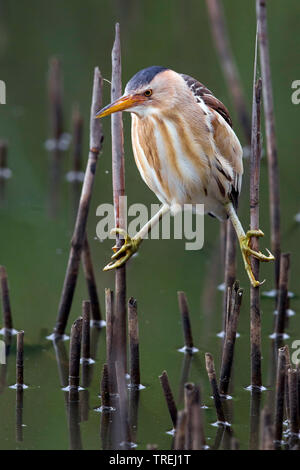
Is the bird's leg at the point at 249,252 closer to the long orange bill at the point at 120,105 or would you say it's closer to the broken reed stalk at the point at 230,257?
the broken reed stalk at the point at 230,257

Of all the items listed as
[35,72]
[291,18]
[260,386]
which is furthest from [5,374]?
[291,18]

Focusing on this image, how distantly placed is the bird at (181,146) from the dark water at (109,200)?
69cm

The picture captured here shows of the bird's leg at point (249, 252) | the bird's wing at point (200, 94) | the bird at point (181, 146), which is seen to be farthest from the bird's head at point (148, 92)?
the bird's leg at point (249, 252)

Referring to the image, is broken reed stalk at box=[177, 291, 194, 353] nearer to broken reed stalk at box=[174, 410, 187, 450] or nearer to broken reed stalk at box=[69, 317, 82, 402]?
broken reed stalk at box=[69, 317, 82, 402]

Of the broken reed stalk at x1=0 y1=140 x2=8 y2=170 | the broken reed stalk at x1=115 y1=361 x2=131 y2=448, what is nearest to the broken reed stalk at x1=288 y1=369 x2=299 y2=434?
the broken reed stalk at x1=115 y1=361 x2=131 y2=448

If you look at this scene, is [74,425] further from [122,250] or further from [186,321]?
[186,321]

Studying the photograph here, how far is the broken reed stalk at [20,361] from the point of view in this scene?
3736 mm

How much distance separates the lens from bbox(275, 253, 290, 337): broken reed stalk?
432 centimetres

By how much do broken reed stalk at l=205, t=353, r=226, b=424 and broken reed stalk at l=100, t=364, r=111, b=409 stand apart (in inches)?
16.0

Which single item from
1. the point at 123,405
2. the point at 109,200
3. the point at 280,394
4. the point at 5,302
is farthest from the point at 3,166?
the point at 280,394

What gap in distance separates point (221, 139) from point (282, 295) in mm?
958

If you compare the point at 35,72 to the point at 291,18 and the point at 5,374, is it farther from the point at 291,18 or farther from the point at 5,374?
the point at 5,374
